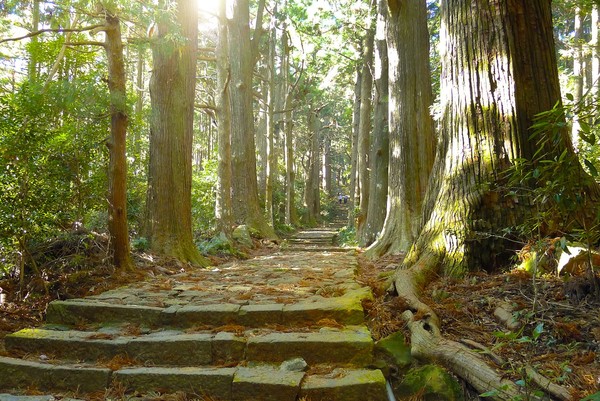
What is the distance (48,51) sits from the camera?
909 centimetres

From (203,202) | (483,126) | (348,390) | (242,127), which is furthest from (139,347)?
(203,202)

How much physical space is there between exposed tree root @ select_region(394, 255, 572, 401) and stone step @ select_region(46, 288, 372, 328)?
46cm

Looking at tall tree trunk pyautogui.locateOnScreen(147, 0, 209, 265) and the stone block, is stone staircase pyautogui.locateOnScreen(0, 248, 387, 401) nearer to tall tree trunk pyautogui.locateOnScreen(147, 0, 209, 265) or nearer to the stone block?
the stone block

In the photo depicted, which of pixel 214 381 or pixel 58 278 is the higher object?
pixel 58 278

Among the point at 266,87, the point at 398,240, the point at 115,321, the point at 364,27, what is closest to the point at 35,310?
the point at 115,321

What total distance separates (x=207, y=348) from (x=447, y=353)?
181 cm

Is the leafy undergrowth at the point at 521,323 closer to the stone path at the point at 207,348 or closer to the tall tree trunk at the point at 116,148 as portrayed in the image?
the stone path at the point at 207,348

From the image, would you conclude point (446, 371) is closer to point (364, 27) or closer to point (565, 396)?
point (565, 396)

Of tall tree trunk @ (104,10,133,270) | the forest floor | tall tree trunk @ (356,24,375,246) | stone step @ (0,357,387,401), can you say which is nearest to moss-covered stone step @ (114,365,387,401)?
stone step @ (0,357,387,401)

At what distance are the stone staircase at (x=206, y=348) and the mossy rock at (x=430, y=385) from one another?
0.17 metres

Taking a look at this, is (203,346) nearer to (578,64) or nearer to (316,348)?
(316,348)

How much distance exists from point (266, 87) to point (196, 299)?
2199 cm

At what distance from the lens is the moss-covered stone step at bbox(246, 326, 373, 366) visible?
335 cm

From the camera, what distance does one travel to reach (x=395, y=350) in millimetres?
3355
